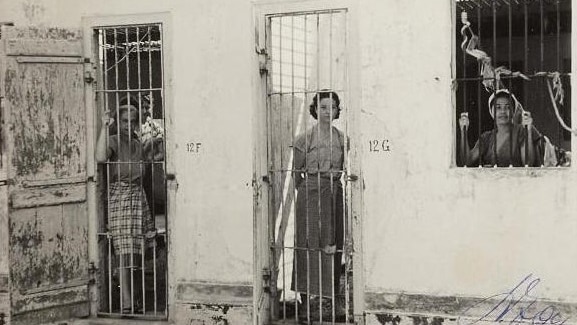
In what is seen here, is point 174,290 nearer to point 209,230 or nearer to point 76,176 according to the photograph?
point 209,230

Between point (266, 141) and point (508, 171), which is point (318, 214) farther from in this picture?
point (508, 171)

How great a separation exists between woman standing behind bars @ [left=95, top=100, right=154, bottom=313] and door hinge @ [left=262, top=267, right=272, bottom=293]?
1.18 meters

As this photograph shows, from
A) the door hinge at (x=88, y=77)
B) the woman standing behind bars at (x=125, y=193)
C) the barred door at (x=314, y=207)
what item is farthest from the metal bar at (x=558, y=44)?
the door hinge at (x=88, y=77)

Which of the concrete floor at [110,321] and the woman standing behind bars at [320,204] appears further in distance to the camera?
the concrete floor at [110,321]

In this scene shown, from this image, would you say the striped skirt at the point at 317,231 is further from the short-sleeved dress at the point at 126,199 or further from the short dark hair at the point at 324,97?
the short-sleeved dress at the point at 126,199

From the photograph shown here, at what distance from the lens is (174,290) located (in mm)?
6680

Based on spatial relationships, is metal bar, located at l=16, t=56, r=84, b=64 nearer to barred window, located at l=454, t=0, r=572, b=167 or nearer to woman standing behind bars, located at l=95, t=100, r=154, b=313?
woman standing behind bars, located at l=95, t=100, r=154, b=313

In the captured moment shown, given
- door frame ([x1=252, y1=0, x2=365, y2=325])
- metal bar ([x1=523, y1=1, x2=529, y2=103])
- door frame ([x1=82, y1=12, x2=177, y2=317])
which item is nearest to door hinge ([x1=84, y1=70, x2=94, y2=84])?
door frame ([x1=82, y1=12, x2=177, y2=317])

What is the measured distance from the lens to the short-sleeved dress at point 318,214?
653 centimetres

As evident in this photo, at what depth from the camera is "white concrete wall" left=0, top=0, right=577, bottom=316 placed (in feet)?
18.6

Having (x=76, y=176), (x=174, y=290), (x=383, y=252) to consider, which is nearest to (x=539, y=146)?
(x=383, y=252)

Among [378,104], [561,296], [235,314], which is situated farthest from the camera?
[235,314]

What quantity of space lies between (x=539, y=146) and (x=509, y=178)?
1.11ft

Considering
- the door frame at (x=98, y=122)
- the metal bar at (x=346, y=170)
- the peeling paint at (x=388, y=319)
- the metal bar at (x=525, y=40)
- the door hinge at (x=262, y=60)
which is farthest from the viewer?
the door frame at (x=98, y=122)
